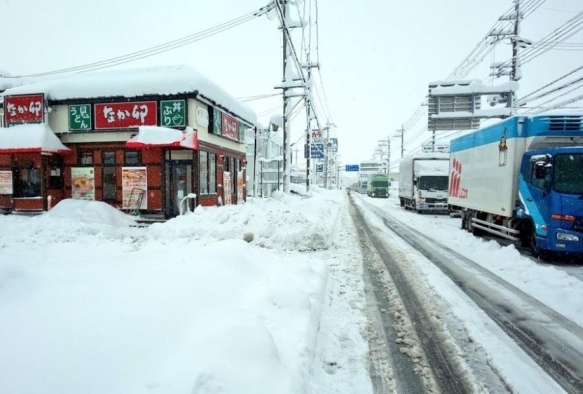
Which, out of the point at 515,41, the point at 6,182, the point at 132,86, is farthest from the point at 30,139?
the point at 515,41

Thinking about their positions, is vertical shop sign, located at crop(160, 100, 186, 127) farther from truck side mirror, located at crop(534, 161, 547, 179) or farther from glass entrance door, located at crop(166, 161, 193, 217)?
truck side mirror, located at crop(534, 161, 547, 179)

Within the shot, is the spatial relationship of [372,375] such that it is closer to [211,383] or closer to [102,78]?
[211,383]

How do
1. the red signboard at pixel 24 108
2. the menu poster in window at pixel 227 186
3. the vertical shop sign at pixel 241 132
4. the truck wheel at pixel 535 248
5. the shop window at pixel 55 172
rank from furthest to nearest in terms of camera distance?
the vertical shop sign at pixel 241 132 → the menu poster in window at pixel 227 186 → the shop window at pixel 55 172 → the red signboard at pixel 24 108 → the truck wheel at pixel 535 248

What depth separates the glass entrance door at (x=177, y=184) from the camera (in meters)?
16.7

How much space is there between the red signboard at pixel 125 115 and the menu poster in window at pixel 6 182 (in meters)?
5.89

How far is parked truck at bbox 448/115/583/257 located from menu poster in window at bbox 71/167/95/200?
726 inches

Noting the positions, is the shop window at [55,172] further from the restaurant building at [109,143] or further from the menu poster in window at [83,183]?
the menu poster in window at [83,183]

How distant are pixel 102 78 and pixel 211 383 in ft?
63.7

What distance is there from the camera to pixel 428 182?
2406 centimetres

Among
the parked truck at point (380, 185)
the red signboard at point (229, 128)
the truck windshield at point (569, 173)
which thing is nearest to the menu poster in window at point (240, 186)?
the red signboard at point (229, 128)

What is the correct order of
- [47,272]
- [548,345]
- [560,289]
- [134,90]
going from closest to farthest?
1. [548,345]
2. [47,272]
3. [560,289]
4. [134,90]

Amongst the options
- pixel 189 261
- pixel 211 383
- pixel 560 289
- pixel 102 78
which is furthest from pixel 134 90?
pixel 560 289

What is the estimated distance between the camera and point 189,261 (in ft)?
19.9

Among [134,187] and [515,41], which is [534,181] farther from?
[515,41]
